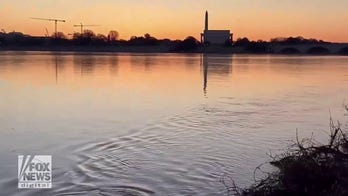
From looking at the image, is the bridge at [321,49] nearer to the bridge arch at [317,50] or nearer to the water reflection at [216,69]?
the bridge arch at [317,50]

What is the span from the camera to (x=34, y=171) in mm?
8898

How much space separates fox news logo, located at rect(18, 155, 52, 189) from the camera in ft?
27.4

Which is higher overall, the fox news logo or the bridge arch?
the bridge arch

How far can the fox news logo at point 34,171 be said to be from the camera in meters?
8.36

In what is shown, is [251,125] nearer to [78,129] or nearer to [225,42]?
[78,129]

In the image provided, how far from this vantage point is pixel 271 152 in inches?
442

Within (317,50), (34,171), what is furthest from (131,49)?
(34,171)

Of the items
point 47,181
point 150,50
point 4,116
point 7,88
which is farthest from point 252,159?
point 150,50

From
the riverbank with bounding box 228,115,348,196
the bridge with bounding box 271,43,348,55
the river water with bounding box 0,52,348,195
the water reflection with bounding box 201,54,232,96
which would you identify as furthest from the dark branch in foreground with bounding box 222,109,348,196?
the bridge with bounding box 271,43,348,55

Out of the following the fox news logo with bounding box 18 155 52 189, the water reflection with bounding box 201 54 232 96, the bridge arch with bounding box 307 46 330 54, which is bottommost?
the fox news logo with bounding box 18 155 52 189

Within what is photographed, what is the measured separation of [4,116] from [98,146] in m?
4.65

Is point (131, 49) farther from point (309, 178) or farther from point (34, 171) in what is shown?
point (309, 178)

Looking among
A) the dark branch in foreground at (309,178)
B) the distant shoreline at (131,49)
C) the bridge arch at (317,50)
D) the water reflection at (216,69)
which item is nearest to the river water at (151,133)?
the dark branch in foreground at (309,178)

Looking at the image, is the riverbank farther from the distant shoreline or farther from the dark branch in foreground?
the distant shoreline
